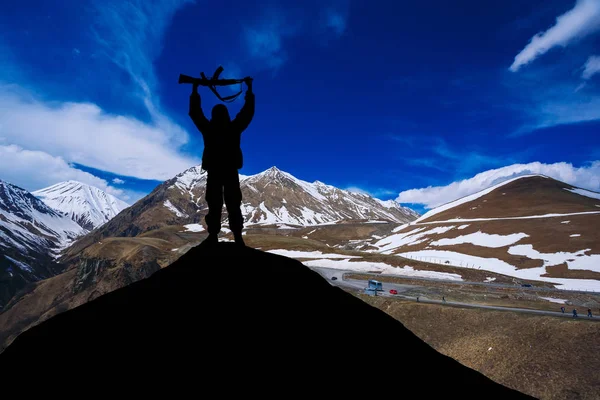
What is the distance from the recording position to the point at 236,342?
5488 mm

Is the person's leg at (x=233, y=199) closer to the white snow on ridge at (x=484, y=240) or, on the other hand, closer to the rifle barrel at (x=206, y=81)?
the rifle barrel at (x=206, y=81)

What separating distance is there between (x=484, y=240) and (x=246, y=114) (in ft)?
344

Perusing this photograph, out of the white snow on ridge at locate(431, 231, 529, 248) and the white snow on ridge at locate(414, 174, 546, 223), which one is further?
the white snow on ridge at locate(414, 174, 546, 223)

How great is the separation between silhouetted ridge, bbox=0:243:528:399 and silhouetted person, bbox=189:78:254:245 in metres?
1.87

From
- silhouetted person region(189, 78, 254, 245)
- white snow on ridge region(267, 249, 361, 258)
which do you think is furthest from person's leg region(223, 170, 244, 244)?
white snow on ridge region(267, 249, 361, 258)

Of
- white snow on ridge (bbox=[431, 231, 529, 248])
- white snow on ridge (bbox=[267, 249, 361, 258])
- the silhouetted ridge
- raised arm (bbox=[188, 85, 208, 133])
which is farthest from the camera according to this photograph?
white snow on ridge (bbox=[431, 231, 529, 248])

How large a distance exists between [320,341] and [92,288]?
109819mm

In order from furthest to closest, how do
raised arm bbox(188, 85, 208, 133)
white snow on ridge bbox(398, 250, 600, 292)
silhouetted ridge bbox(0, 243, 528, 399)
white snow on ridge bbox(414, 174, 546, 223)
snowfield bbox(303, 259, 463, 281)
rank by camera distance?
white snow on ridge bbox(414, 174, 546, 223), snowfield bbox(303, 259, 463, 281), white snow on ridge bbox(398, 250, 600, 292), raised arm bbox(188, 85, 208, 133), silhouetted ridge bbox(0, 243, 528, 399)

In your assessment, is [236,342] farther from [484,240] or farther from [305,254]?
[484,240]

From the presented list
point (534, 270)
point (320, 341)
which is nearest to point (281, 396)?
point (320, 341)

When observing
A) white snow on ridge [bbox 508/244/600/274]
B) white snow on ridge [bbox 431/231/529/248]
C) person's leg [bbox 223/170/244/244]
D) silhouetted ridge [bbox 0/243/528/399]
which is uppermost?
white snow on ridge [bbox 431/231/529/248]

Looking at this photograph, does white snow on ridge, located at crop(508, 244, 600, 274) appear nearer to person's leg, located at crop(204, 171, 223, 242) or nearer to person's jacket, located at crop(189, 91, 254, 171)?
person's jacket, located at crop(189, 91, 254, 171)

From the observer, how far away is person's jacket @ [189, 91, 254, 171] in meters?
9.16

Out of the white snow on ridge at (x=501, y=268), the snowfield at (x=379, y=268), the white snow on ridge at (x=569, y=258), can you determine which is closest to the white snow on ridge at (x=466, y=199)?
the white snow on ridge at (x=501, y=268)
